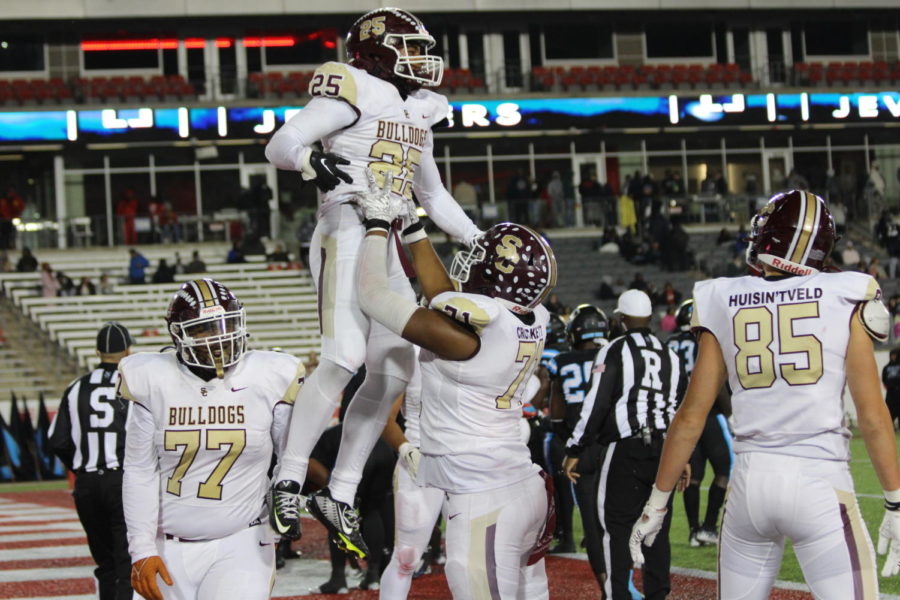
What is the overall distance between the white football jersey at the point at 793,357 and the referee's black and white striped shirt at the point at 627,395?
306 cm

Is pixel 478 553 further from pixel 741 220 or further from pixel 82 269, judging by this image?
pixel 741 220

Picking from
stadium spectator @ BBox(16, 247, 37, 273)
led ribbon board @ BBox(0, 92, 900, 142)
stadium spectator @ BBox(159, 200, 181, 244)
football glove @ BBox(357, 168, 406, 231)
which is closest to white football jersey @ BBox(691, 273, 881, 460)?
football glove @ BBox(357, 168, 406, 231)

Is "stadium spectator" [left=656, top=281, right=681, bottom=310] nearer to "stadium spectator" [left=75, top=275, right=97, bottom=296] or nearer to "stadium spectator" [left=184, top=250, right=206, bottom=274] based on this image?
"stadium spectator" [left=184, top=250, right=206, bottom=274]

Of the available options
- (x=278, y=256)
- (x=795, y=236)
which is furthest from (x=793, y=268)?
(x=278, y=256)

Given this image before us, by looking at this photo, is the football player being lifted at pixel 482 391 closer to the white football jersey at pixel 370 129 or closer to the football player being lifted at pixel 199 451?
the white football jersey at pixel 370 129

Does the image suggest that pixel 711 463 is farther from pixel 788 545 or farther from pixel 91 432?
pixel 91 432

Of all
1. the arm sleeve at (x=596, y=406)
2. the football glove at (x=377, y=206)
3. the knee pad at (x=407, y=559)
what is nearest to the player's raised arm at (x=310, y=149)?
the football glove at (x=377, y=206)

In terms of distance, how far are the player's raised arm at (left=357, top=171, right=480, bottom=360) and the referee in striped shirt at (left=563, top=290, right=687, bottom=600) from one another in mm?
2734

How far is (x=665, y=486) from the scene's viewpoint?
15.6 feet

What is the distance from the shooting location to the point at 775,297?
15.1ft

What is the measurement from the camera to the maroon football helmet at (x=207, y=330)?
5.08 m

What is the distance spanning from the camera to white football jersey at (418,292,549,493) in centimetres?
505

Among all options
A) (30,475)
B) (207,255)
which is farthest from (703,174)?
(30,475)

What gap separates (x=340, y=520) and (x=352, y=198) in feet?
4.26
